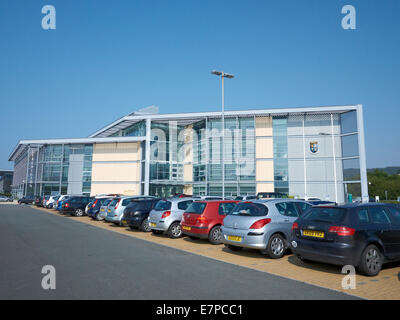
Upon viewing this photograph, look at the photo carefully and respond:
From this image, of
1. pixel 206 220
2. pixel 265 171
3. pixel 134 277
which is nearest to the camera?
pixel 134 277

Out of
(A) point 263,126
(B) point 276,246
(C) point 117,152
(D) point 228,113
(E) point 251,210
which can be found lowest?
(B) point 276,246

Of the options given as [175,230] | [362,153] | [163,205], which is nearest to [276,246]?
[175,230]

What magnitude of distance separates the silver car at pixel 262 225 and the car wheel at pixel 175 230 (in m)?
3.70

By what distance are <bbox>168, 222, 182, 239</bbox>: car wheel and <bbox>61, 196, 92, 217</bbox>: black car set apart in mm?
13873

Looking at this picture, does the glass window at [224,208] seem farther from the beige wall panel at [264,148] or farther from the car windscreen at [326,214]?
the beige wall panel at [264,148]

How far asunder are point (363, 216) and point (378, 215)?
0.54 m

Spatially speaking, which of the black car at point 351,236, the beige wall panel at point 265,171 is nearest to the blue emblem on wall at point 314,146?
the beige wall panel at point 265,171

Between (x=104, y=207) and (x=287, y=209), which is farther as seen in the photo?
(x=104, y=207)

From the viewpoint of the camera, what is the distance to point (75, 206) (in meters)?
23.5

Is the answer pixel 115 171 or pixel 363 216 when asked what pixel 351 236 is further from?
pixel 115 171

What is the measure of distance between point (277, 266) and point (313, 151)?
34135 mm

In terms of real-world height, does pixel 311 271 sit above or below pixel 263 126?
below

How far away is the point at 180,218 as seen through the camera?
12.3 m
